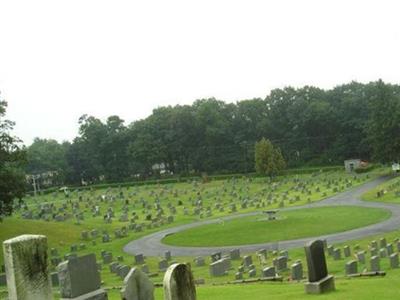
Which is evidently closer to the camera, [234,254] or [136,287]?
[136,287]

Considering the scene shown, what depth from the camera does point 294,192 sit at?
62656 millimetres

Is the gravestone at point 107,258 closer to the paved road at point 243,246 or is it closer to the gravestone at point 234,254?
the paved road at point 243,246

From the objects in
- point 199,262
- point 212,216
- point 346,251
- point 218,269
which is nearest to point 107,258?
point 199,262

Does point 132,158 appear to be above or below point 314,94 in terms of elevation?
below

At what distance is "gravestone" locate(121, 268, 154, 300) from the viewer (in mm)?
9959

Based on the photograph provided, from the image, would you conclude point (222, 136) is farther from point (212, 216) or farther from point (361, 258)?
point (361, 258)

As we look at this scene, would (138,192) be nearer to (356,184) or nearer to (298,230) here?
(356,184)

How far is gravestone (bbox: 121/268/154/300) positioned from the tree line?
88357 mm

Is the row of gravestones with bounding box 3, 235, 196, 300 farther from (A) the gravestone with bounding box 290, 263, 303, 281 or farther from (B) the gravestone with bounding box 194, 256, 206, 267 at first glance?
(B) the gravestone with bounding box 194, 256, 206, 267

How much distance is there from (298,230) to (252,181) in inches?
1865

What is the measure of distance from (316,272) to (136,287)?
5296 millimetres

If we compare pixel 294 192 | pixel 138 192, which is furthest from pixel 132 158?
pixel 294 192

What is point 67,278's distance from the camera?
10.9 metres

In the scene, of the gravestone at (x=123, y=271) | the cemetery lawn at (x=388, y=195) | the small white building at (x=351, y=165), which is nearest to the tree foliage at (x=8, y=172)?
the gravestone at (x=123, y=271)
